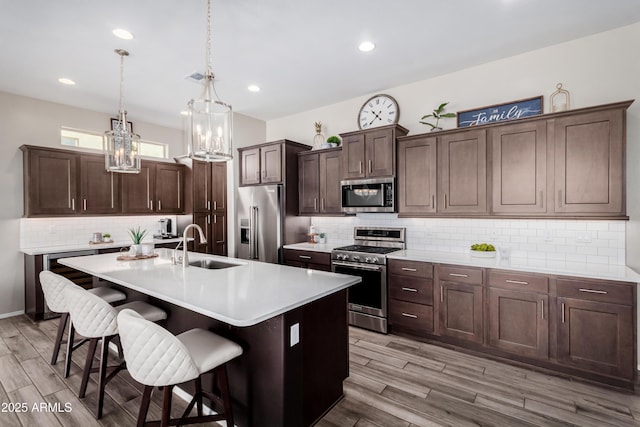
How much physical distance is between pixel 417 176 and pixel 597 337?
2.20m

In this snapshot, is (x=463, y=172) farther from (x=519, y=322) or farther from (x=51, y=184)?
(x=51, y=184)

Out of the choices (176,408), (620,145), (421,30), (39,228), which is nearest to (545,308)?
(620,145)

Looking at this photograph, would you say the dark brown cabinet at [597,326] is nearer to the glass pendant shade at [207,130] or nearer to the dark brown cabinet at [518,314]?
the dark brown cabinet at [518,314]

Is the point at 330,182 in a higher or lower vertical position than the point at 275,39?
lower

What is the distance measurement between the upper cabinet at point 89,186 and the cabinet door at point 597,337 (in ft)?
18.6

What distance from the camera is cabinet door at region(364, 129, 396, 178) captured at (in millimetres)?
3932

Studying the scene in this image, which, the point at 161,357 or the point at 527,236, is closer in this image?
the point at 161,357

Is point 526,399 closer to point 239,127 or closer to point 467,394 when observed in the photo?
point 467,394

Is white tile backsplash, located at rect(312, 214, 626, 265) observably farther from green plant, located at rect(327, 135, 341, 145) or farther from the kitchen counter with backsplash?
green plant, located at rect(327, 135, 341, 145)

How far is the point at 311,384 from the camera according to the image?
209 centimetres

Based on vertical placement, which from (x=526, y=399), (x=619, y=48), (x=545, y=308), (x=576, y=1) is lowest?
(x=526, y=399)

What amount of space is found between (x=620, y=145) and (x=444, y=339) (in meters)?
2.37

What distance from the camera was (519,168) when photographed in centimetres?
314

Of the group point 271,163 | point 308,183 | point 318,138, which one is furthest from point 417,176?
point 271,163
